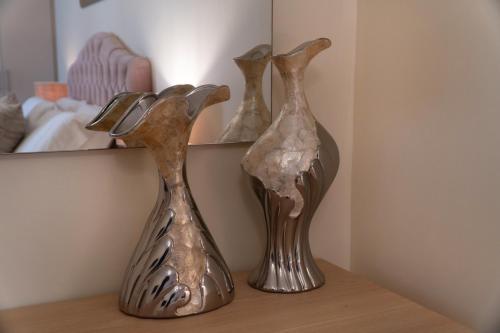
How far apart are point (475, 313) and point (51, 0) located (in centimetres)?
95

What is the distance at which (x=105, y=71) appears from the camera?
1053 mm

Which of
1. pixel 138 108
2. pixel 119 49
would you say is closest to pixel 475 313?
pixel 138 108

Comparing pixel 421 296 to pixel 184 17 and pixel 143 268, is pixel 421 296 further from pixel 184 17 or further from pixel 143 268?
pixel 184 17

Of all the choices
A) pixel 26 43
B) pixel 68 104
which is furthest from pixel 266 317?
pixel 26 43

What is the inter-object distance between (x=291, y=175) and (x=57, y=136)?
429mm

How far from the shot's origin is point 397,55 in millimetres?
1194

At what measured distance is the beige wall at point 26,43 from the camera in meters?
0.98

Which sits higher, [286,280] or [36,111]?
[36,111]

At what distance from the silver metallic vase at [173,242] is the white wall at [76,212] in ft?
0.44

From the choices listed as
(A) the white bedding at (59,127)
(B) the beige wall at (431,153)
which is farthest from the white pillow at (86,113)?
(B) the beige wall at (431,153)

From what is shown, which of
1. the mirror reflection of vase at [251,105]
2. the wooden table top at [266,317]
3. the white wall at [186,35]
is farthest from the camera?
the mirror reflection of vase at [251,105]

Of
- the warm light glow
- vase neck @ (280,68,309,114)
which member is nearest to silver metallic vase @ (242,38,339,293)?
vase neck @ (280,68,309,114)

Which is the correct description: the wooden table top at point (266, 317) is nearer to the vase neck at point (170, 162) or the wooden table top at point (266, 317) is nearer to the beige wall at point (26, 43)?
the vase neck at point (170, 162)

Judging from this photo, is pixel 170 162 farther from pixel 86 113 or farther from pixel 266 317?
pixel 266 317
